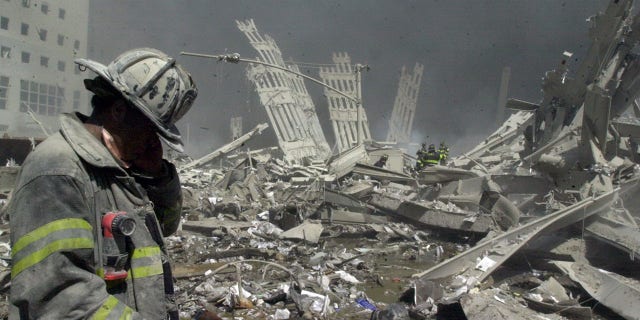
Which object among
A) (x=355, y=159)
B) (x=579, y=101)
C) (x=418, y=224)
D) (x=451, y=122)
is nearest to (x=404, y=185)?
(x=355, y=159)

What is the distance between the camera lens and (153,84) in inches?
58.8

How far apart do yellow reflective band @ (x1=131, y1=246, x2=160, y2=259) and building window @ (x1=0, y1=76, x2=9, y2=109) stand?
31417 millimetres

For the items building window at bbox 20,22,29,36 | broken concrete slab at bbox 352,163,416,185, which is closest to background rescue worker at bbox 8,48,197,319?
broken concrete slab at bbox 352,163,416,185

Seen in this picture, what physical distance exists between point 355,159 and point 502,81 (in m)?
13.7

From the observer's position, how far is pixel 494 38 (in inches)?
899

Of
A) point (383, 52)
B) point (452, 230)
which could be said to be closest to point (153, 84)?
point (452, 230)

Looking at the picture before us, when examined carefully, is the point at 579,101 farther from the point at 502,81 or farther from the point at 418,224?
the point at 502,81

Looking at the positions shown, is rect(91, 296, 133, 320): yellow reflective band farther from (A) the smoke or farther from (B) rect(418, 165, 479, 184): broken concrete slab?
(A) the smoke

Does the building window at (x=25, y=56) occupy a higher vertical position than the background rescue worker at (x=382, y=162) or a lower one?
higher

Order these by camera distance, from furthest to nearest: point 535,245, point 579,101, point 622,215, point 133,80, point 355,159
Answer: point 355,159, point 579,101, point 622,215, point 535,245, point 133,80

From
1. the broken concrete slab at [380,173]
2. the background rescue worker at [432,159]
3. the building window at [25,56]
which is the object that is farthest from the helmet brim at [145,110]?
the building window at [25,56]

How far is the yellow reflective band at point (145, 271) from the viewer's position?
56.1 inches

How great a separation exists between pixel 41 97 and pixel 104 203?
109 feet

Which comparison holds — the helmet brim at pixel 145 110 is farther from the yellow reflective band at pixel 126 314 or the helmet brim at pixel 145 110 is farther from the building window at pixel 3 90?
the building window at pixel 3 90
